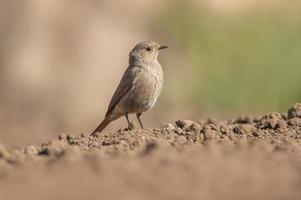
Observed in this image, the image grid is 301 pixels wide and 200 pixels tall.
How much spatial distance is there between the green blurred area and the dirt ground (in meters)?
8.71

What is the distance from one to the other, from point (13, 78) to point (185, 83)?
4147 millimetres

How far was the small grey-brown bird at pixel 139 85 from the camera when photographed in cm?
1289

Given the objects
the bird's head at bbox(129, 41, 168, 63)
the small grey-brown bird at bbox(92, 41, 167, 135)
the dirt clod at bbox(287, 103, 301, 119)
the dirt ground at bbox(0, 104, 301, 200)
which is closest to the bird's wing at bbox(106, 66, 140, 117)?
the small grey-brown bird at bbox(92, 41, 167, 135)

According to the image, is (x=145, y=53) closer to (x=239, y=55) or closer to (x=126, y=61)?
(x=239, y=55)

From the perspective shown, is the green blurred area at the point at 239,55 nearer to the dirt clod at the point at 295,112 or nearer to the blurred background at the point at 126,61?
the blurred background at the point at 126,61

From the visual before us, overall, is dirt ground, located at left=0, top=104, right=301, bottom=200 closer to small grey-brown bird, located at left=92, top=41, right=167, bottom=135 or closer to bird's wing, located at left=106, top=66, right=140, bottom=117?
small grey-brown bird, located at left=92, top=41, right=167, bottom=135

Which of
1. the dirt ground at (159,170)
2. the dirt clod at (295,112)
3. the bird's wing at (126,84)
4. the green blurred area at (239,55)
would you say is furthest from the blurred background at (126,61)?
the dirt ground at (159,170)

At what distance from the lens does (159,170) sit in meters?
7.25

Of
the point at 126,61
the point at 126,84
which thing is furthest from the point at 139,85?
the point at 126,61

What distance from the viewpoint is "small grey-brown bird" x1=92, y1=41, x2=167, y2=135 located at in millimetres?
12891

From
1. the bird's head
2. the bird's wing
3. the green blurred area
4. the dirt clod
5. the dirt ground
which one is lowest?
the dirt ground

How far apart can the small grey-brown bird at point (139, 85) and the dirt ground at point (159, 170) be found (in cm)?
334

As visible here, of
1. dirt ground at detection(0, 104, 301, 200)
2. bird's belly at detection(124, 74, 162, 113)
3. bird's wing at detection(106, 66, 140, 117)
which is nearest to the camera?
dirt ground at detection(0, 104, 301, 200)

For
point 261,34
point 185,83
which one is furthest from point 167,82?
point 261,34
